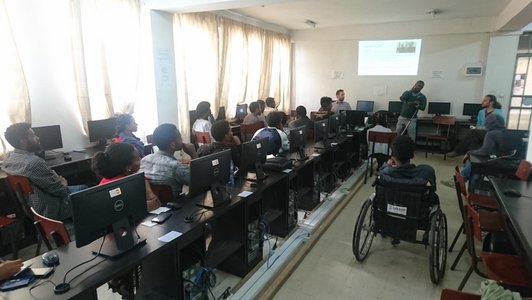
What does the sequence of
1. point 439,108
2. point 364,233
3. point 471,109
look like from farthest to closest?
point 439,108
point 471,109
point 364,233

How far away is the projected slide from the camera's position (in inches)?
298

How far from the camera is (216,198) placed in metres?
2.25

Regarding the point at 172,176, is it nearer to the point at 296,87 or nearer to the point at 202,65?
the point at 202,65

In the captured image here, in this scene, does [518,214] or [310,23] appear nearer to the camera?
[518,214]

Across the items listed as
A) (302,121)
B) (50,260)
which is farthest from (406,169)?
(50,260)

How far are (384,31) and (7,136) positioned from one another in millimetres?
7529

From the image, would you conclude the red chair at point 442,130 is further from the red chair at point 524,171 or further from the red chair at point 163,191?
the red chair at point 163,191

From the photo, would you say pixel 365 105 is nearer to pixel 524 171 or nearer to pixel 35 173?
pixel 524 171

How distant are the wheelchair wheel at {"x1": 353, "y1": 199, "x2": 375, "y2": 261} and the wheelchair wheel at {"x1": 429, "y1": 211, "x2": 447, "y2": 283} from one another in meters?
0.49

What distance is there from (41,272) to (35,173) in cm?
165

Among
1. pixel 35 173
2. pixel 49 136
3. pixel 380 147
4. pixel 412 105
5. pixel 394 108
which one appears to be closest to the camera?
pixel 35 173

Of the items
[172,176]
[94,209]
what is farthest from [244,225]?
[94,209]

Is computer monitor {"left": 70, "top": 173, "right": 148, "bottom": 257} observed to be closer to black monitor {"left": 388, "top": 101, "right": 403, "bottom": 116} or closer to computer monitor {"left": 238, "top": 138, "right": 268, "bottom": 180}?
computer monitor {"left": 238, "top": 138, "right": 268, "bottom": 180}

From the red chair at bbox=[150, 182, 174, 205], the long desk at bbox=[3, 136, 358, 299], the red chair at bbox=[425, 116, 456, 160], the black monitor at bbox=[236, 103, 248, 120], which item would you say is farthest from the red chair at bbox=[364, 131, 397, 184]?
the red chair at bbox=[150, 182, 174, 205]
